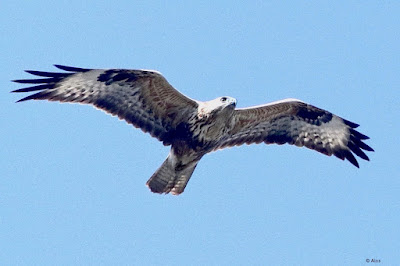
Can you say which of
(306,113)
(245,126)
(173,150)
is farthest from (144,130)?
(306,113)

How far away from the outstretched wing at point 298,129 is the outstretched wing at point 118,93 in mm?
1076

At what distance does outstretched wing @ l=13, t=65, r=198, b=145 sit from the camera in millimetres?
13219

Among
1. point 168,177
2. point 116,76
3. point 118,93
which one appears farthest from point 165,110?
point 168,177

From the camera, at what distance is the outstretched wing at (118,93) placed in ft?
43.4

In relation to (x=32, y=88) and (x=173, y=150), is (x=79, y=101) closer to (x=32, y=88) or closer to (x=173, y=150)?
(x=32, y=88)

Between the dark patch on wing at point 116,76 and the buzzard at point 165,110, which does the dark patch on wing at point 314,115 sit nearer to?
the buzzard at point 165,110

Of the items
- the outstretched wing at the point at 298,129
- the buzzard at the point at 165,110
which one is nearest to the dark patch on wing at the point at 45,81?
the buzzard at the point at 165,110

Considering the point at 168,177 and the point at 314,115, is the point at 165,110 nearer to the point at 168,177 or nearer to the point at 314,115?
the point at 168,177

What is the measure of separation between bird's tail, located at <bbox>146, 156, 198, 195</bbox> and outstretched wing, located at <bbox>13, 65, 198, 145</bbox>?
1.29 ft

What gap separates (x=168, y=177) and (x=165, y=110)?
1.04 meters

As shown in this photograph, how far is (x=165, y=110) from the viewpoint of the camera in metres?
13.5

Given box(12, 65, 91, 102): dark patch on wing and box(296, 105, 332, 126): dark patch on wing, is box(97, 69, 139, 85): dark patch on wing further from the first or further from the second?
box(296, 105, 332, 126): dark patch on wing

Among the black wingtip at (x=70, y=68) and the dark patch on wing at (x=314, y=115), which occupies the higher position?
the dark patch on wing at (x=314, y=115)

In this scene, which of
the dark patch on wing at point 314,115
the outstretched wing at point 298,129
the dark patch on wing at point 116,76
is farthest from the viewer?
the dark patch on wing at point 314,115
